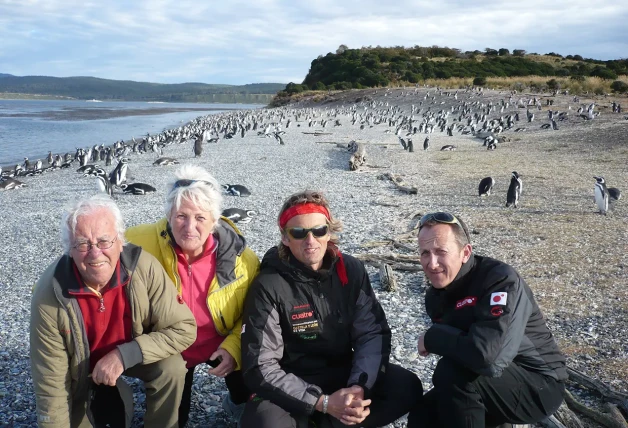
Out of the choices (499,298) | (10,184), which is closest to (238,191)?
(10,184)

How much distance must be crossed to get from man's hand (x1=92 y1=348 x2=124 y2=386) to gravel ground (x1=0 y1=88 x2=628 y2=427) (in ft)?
3.05

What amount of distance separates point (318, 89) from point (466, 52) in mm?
22184

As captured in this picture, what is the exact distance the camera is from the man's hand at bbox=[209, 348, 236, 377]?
2.72 metres

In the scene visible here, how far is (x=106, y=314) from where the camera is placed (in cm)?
239

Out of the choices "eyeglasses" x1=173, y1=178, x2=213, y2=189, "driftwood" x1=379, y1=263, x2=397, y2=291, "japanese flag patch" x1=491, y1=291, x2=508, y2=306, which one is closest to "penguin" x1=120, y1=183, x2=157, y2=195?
"driftwood" x1=379, y1=263, x2=397, y2=291

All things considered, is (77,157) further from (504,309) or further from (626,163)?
(504,309)

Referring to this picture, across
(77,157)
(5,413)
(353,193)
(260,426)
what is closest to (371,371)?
(260,426)

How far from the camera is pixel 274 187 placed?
12.4m

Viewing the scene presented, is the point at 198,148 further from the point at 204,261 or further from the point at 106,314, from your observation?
the point at 106,314

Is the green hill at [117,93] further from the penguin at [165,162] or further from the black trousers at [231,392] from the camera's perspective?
the black trousers at [231,392]

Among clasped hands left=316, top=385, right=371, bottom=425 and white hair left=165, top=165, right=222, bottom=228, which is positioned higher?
white hair left=165, top=165, right=222, bottom=228

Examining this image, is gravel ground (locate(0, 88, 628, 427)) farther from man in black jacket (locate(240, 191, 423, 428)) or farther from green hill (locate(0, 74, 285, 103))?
green hill (locate(0, 74, 285, 103))

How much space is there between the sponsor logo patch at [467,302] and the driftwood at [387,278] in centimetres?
265

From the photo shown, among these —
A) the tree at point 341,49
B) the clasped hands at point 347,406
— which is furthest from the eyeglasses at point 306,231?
the tree at point 341,49
